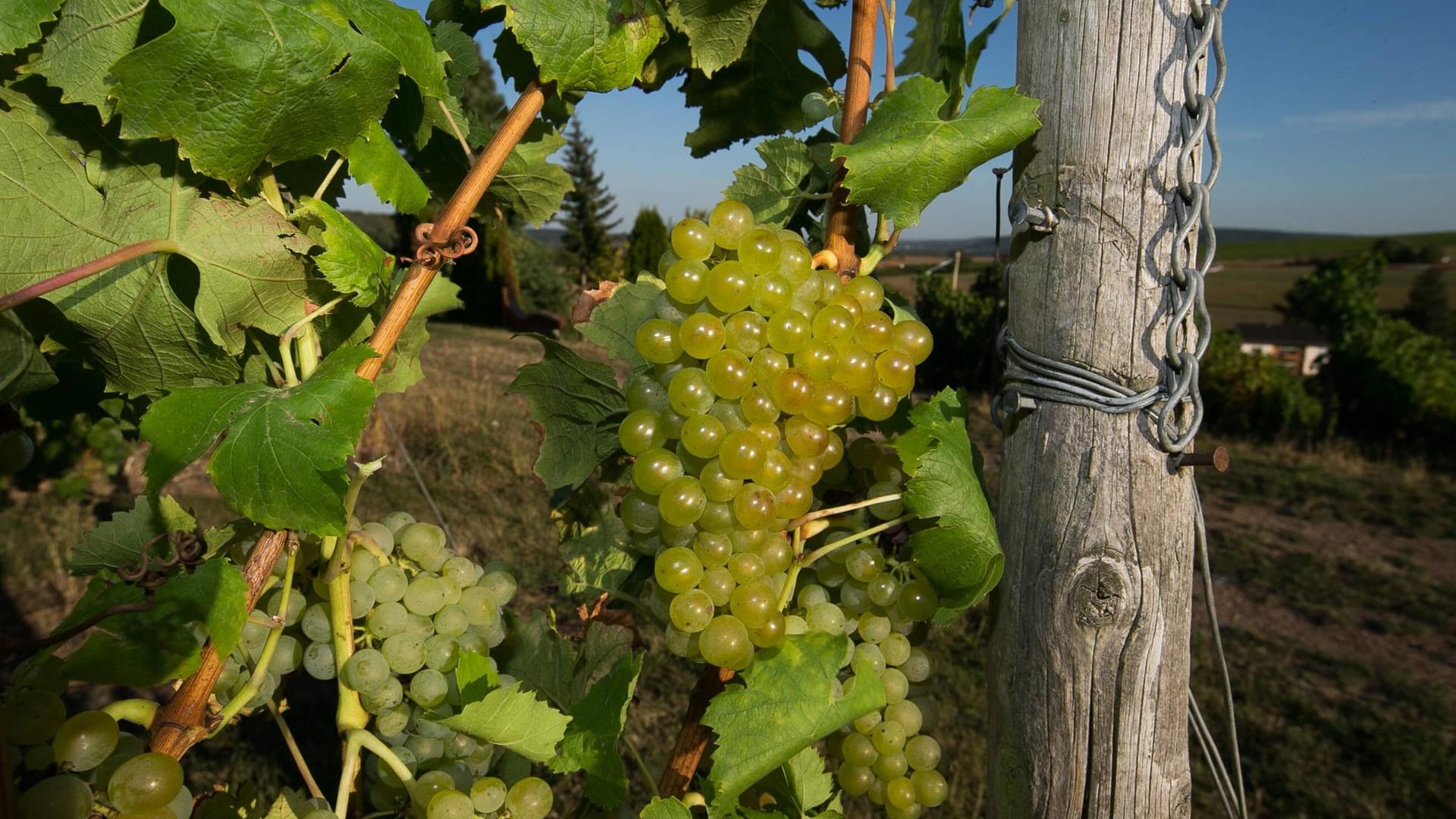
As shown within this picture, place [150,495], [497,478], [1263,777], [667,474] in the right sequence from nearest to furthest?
[150,495]
[667,474]
[1263,777]
[497,478]

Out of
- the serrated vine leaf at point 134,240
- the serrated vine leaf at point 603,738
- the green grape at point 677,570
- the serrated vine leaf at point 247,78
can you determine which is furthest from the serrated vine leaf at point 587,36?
the serrated vine leaf at point 603,738

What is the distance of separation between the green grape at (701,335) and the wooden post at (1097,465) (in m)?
0.44

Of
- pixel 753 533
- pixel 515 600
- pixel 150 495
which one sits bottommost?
pixel 515 600

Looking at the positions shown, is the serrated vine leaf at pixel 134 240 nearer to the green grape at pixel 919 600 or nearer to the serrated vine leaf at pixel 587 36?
the serrated vine leaf at pixel 587 36

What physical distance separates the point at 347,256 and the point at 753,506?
0.53 meters

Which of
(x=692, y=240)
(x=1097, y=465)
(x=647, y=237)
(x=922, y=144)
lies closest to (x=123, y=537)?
(x=692, y=240)

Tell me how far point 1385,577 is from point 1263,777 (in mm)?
3391

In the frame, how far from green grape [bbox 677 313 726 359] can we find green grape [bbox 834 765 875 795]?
67cm

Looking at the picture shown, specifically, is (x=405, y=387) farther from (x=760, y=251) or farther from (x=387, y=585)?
(x=760, y=251)

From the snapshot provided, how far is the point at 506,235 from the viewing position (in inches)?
691

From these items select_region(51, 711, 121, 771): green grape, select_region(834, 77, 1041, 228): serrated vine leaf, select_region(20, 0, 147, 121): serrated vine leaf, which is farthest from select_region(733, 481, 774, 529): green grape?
select_region(20, 0, 147, 121): serrated vine leaf

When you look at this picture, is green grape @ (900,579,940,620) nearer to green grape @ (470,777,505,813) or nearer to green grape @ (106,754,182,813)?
Result: green grape @ (470,777,505,813)

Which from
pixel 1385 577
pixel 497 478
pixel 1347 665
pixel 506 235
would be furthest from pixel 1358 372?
pixel 506 235

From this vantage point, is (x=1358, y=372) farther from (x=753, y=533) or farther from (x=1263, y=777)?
(x=753, y=533)
